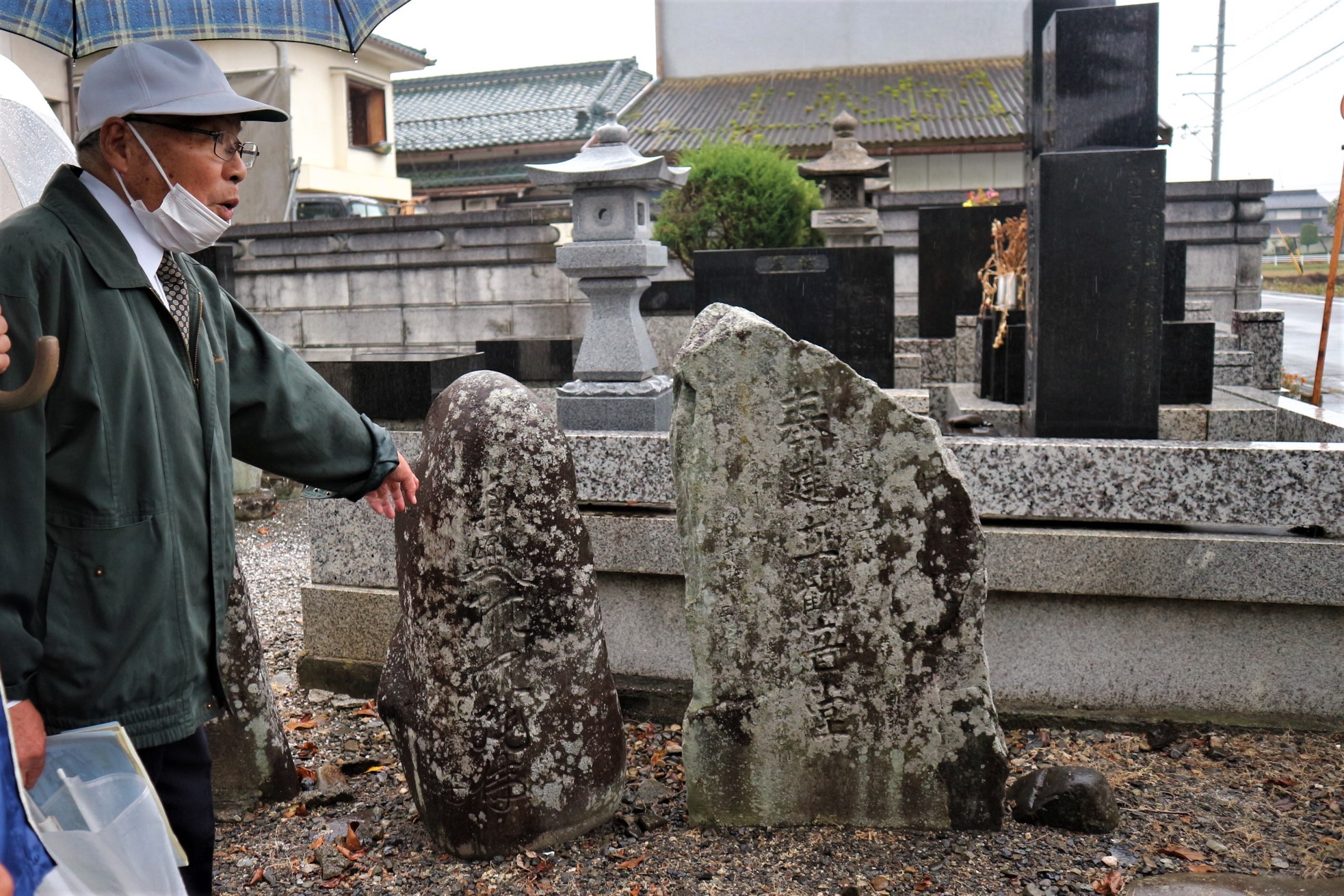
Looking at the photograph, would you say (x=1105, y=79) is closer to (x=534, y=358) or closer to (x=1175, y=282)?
(x=1175, y=282)

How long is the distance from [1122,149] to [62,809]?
468cm

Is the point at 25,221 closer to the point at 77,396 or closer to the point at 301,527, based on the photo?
the point at 77,396

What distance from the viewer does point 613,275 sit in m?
6.76

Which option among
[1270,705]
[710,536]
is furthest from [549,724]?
[1270,705]

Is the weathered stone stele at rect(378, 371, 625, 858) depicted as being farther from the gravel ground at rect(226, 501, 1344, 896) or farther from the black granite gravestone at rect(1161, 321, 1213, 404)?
the black granite gravestone at rect(1161, 321, 1213, 404)

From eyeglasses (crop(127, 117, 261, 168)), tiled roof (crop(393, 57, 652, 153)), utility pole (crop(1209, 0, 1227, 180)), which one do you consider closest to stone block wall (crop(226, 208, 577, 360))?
eyeglasses (crop(127, 117, 261, 168))

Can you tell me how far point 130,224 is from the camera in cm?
215

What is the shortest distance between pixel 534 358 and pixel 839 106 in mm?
11870

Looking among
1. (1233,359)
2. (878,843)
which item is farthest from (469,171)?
(878,843)

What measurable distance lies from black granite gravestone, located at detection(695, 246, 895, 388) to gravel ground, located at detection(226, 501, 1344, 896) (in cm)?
426

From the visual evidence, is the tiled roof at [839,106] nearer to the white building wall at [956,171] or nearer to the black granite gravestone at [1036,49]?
the white building wall at [956,171]

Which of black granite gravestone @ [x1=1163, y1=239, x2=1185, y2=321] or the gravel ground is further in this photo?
black granite gravestone @ [x1=1163, y1=239, x2=1185, y2=321]

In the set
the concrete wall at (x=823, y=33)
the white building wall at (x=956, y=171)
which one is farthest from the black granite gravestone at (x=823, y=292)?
the concrete wall at (x=823, y=33)

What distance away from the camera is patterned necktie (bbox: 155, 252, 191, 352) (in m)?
2.20
